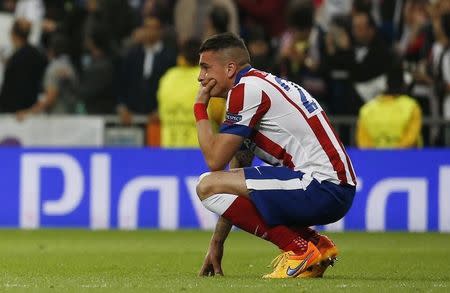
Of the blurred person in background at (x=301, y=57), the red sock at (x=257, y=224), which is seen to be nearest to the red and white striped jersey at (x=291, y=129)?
the red sock at (x=257, y=224)

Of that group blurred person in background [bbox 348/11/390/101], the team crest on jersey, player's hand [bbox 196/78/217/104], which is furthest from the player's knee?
blurred person in background [bbox 348/11/390/101]

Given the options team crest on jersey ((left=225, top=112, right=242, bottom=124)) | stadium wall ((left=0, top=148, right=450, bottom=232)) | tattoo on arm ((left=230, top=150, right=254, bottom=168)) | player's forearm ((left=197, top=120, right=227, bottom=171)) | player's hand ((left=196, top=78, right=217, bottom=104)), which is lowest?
stadium wall ((left=0, top=148, right=450, bottom=232))

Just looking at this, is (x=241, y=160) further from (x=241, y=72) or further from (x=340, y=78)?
(x=340, y=78)

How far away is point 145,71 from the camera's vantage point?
60.3ft

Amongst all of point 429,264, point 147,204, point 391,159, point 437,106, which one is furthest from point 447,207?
point 429,264

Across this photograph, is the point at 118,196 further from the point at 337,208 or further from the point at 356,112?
the point at 337,208

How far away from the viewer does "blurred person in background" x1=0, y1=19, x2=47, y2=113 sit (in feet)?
62.1

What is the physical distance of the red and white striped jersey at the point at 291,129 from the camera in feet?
32.1

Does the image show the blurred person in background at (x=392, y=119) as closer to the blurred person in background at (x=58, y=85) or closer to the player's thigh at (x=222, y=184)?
the blurred person in background at (x=58, y=85)

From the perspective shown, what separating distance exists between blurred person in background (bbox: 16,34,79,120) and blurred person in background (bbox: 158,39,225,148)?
231cm

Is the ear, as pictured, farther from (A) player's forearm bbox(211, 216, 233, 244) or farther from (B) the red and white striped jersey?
(A) player's forearm bbox(211, 216, 233, 244)

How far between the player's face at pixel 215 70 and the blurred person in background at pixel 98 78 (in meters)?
9.06

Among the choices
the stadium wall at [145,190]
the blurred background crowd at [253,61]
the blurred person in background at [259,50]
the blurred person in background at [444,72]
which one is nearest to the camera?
the stadium wall at [145,190]

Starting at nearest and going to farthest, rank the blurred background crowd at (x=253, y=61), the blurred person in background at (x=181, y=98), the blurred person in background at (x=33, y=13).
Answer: the blurred person in background at (x=181, y=98)
the blurred background crowd at (x=253, y=61)
the blurred person in background at (x=33, y=13)
